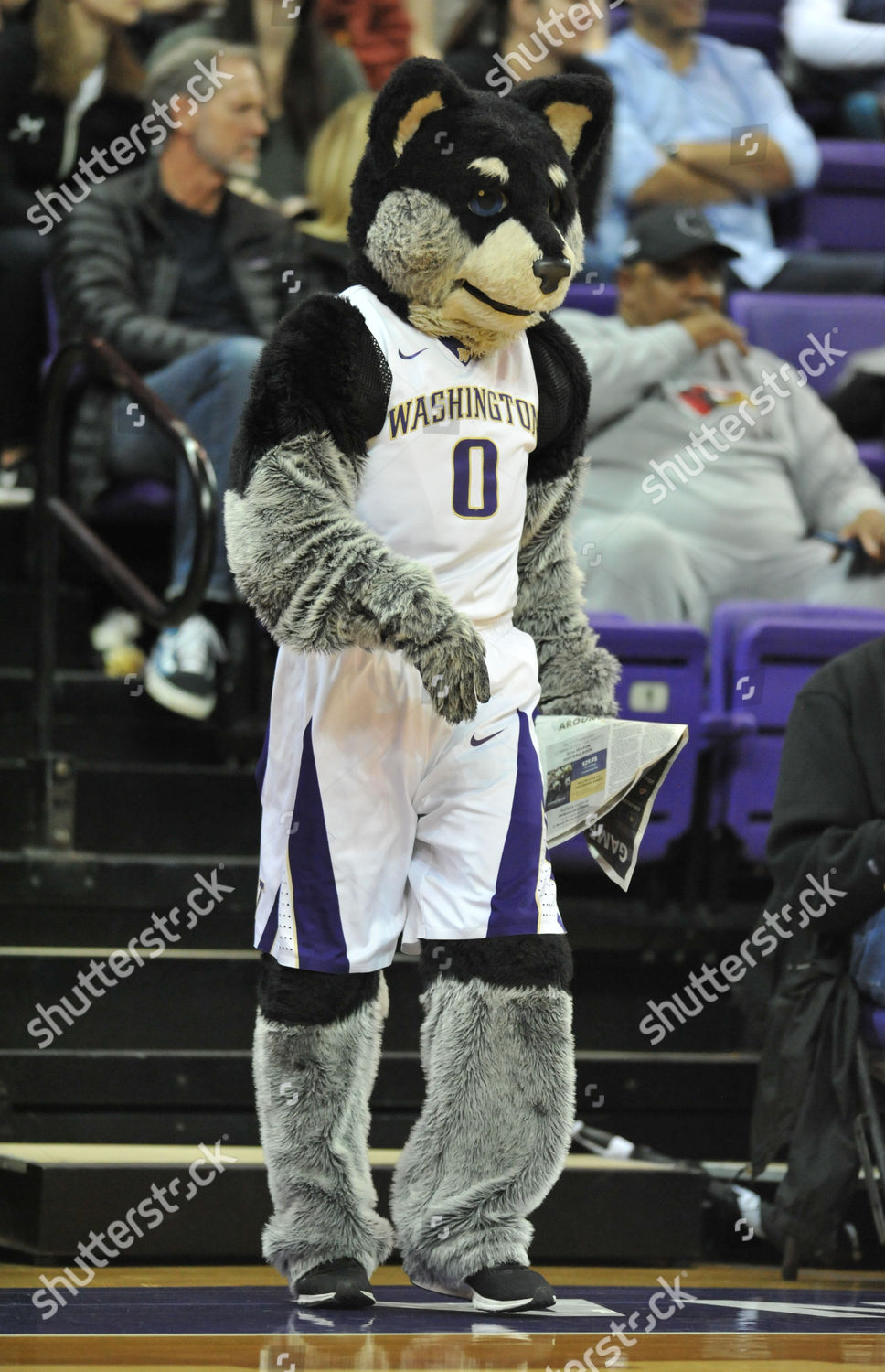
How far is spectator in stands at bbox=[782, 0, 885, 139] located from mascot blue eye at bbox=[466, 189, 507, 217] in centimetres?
415

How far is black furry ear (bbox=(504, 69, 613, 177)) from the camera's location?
9.03 ft

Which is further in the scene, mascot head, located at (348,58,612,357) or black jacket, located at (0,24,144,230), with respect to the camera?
black jacket, located at (0,24,144,230)

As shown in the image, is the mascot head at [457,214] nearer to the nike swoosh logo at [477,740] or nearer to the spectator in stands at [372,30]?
the nike swoosh logo at [477,740]

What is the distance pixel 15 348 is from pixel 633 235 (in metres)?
1.70

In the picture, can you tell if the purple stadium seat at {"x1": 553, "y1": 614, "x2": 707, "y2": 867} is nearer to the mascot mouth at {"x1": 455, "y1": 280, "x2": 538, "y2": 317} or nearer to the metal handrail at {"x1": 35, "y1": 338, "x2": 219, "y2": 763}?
the metal handrail at {"x1": 35, "y1": 338, "x2": 219, "y2": 763}

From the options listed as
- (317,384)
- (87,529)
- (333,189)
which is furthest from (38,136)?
(317,384)

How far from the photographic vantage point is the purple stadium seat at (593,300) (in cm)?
535

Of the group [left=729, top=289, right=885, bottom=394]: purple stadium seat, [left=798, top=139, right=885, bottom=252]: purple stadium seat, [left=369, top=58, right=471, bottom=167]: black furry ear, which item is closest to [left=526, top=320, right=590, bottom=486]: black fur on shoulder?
[left=369, top=58, right=471, bottom=167]: black furry ear

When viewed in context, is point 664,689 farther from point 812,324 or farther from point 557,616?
point 812,324

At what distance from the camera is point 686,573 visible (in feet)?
14.5

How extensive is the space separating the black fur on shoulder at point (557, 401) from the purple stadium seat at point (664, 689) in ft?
Answer: 3.79

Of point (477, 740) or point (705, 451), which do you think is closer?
point (477, 740)

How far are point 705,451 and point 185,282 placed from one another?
4.64 ft

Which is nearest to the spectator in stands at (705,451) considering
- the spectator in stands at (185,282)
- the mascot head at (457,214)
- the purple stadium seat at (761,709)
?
the purple stadium seat at (761,709)
